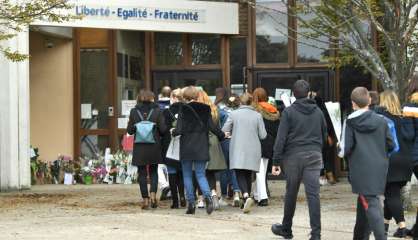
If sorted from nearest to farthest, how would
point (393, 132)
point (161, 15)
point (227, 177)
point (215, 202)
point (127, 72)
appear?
1. point (393, 132)
2. point (215, 202)
3. point (227, 177)
4. point (161, 15)
5. point (127, 72)

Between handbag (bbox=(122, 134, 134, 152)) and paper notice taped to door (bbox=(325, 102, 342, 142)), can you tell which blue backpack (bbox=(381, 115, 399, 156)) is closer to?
paper notice taped to door (bbox=(325, 102, 342, 142))

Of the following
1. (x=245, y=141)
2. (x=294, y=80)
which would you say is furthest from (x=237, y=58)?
(x=245, y=141)

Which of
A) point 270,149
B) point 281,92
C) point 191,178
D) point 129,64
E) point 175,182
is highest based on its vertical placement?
point 129,64

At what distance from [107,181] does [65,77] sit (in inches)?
106

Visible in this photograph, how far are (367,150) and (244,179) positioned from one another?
3676 mm

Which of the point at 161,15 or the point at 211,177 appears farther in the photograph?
the point at 161,15

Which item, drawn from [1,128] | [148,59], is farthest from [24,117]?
[148,59]

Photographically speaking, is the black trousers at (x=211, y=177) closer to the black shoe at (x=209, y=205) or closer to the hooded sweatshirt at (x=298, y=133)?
the black shoe at (x=209, y=205)

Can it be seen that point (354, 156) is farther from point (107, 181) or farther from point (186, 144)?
point (107, 181)

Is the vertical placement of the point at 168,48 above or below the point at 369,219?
above

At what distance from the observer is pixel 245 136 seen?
11.5 m

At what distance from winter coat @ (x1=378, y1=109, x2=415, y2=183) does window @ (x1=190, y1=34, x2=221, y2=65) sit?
30.3ft

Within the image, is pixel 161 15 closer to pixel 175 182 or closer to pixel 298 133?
pixel 175 182

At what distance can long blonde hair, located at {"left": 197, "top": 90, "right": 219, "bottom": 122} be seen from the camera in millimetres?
11320
